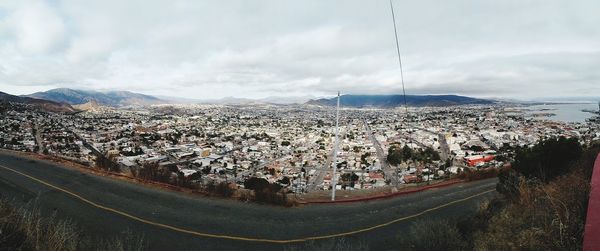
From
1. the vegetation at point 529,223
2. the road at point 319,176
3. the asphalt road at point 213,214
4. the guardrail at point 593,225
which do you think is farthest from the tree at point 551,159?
the road at point 319,176

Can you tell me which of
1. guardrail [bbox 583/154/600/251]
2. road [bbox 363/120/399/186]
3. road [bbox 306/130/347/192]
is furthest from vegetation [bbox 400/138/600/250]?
road [bbox 363/120/399/186]

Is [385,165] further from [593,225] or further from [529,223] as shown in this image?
[593,225]

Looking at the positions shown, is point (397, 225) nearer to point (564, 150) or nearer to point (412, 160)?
point (564, 150)

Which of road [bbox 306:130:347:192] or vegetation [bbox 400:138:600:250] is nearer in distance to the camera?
vegetation [bbox 400:138:600:250]

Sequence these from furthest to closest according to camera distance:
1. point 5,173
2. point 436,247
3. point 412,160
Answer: point 412,160, point 5,173, point 436,247

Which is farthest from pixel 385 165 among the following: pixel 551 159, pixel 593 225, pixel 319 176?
pixel 593 225

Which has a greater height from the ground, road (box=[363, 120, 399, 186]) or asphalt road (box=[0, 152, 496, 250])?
asphalt road (box=[0, 152, 496, 250])

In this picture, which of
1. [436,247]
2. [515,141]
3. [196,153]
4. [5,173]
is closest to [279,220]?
[436,247]

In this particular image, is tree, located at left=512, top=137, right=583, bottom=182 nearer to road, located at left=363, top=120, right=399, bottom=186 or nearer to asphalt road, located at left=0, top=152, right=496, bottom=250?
asphalt road, located at left=0, top=152, right=496, bottom=250
